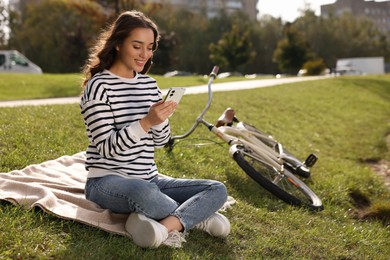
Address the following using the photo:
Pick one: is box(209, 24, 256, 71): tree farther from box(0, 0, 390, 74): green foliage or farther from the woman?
the woman

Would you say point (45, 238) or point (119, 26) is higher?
point (119, 26)

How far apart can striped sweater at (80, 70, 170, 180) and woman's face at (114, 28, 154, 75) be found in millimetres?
101

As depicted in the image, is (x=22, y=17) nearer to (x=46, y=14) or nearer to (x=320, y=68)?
(x=46, y=14)

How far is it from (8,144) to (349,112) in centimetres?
1052

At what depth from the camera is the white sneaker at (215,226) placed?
12.1ft

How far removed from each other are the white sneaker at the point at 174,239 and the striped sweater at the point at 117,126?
44cm

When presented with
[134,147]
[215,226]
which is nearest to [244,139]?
[215,226]

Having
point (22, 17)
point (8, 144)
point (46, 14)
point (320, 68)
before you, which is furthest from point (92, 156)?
point (22, 17)

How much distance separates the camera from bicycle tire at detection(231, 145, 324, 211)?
5016 millimetres

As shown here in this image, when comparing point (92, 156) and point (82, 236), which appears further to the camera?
point (92, 156)

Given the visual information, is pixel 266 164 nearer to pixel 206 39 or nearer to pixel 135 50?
pixel 135 50

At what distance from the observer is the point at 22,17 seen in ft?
173

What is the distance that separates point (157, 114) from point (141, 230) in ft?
2.28

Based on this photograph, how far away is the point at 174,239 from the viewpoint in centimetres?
335
